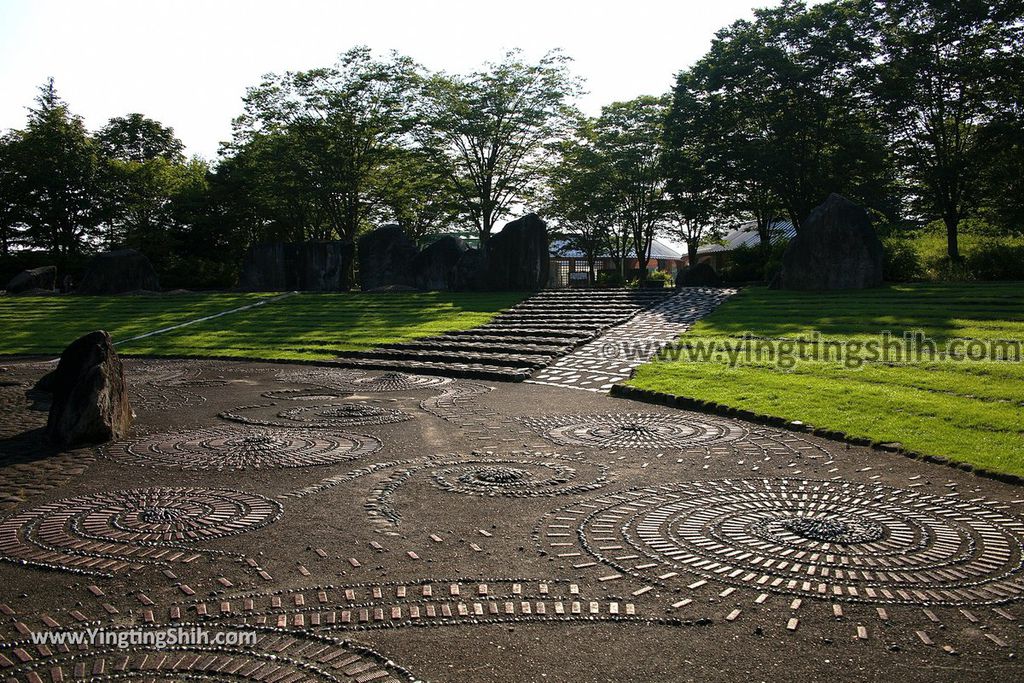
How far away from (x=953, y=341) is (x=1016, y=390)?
4.21 meters

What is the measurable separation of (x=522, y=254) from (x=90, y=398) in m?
23.8

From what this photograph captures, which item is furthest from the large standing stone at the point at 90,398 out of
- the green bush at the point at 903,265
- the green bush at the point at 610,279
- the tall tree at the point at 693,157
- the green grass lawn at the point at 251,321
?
the green bush at the point at 610,279

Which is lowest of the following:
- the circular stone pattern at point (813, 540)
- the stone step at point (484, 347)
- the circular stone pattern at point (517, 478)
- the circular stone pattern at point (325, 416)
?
the circular stone pattern at point (813, 540)

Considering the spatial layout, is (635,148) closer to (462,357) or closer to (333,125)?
(333,125)

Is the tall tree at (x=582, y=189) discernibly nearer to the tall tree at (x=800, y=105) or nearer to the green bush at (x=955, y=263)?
the tall tree at (x=800, y=105)

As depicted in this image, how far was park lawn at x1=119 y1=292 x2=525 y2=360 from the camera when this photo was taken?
20.8m

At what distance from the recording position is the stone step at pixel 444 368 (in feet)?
49.4

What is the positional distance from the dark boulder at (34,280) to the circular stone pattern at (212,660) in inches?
1598

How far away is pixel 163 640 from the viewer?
13.4ft

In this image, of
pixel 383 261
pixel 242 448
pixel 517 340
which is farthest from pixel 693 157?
pixel 242 448

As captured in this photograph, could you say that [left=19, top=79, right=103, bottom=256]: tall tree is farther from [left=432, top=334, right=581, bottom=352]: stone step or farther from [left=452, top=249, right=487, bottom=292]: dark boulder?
[left=432, top=334, right=581, bottom=352]: stone step

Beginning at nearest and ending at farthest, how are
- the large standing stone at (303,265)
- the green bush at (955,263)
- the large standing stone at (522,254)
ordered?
1. the green bush at (955,263)
2. the large standing stone at (522,254)
3. the large standing stone at (303,265)

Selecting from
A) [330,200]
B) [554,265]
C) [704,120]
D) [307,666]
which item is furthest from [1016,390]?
[554,265]

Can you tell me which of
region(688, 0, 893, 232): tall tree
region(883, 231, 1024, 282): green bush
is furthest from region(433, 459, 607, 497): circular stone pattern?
region(688, 0, 893, 232): tall tree
